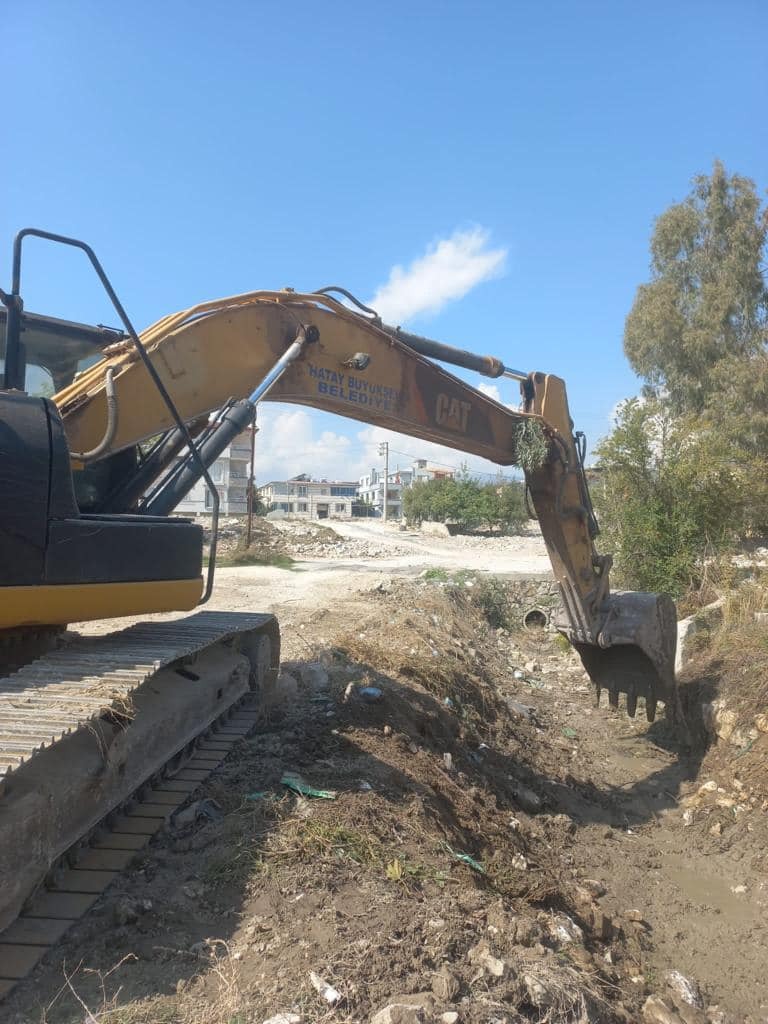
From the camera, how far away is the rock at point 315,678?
5824 mm

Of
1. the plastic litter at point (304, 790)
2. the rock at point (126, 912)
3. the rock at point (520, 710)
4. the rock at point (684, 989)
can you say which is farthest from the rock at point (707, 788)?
the rock at point (126, 912)

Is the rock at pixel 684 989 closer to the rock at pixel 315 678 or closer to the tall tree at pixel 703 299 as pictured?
the rock at pixel 315 678

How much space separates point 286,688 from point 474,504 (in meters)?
42.2

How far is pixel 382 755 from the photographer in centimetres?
472

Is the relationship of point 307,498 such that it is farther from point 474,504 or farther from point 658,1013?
point 658,1013

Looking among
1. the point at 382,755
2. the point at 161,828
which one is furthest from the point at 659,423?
the point at 161,828

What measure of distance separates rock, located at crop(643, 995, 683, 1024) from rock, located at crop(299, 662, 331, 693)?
10.00ft

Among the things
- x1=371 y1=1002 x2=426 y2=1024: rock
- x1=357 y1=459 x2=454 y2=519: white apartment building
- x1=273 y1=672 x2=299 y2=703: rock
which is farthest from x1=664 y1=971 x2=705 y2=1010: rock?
x1=357 y1=459 x2=454 y2=519: white apartment building

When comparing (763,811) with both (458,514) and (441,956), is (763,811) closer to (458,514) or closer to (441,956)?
(441,956)

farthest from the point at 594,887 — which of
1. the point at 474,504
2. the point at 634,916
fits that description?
the point at 474,504

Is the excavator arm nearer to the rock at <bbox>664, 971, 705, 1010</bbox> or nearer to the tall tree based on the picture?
the rock at <bbox>664, 971, 705, 1010</bbox>

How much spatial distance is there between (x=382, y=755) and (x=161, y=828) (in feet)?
5.66

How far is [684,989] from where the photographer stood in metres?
3.60

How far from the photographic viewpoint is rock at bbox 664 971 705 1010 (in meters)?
3.55
